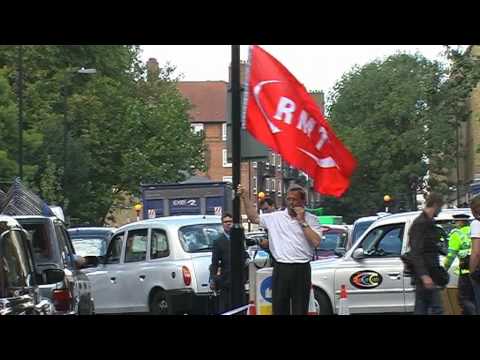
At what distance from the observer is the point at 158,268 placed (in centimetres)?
1677

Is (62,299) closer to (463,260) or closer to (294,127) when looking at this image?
(294,127)

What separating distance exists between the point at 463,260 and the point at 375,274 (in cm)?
294

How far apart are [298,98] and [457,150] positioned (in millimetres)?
57033

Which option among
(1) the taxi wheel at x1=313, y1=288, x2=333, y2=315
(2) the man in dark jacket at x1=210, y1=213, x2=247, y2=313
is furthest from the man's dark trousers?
(1) the taxi wheel at x1=313, y1=288, x2=333, y2=315

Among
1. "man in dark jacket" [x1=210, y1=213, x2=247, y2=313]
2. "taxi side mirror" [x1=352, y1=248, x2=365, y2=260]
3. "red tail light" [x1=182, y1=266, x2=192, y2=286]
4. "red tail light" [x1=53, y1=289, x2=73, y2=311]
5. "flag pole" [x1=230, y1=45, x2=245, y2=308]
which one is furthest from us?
"red tail light" [x1=182, y1=266, x2=192, y2=286]

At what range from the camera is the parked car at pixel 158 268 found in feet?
53.9

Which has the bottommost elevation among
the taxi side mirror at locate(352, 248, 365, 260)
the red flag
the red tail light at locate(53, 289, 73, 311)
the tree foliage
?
the red tail light at locate(53, 289, 73, 311)

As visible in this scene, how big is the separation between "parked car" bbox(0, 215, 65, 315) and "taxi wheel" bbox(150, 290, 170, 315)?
7.92m

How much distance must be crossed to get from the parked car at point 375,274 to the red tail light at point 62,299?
5435 millimetres

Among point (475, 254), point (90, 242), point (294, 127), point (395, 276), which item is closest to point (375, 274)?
point (395, 276)

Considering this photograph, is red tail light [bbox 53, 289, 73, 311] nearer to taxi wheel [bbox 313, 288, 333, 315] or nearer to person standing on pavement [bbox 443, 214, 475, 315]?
person standing on pavement [bbox 443, 214, 475, 315]

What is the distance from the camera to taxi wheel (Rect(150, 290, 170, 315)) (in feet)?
54.7

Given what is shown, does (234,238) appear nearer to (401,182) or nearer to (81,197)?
(81,197)
